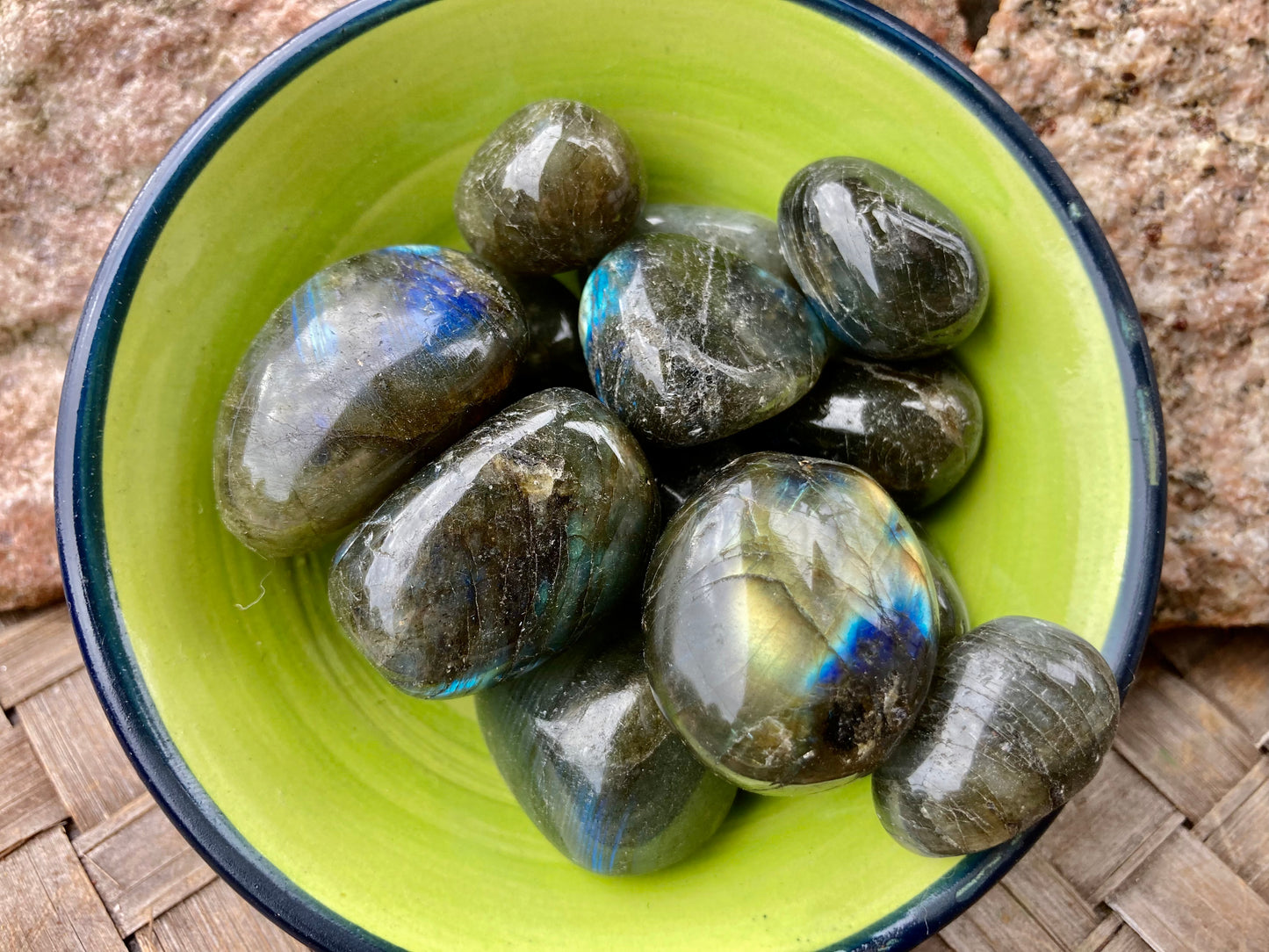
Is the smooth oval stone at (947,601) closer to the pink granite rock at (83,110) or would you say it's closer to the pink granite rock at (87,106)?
the pink granite rock at (87,106)

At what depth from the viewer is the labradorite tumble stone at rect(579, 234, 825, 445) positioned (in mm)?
679

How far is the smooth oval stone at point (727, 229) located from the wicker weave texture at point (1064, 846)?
1.82 ft

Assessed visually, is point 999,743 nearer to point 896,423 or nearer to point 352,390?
point 896,423

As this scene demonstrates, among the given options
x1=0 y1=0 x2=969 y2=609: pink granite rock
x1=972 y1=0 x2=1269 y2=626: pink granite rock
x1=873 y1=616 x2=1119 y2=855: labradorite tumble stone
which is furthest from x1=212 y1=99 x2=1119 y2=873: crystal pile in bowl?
x1=0 y1=0 x2=969 y2=609: pink granite rock

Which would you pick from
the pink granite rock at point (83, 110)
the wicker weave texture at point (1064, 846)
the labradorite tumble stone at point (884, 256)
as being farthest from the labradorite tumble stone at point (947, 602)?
the pink granite rock at point (83, 110)

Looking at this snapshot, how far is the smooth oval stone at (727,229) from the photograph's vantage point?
78cm

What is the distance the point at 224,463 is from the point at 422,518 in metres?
0.17

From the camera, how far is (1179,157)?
85cm

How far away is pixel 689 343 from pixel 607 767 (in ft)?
1.03

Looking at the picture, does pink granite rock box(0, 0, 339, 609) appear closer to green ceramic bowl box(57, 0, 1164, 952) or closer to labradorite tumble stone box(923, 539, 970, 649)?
green ceramic bowl box(57, 0, 1164, 952)

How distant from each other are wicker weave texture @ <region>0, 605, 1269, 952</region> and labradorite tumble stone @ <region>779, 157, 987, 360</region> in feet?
1.53

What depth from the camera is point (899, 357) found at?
0.74 meters

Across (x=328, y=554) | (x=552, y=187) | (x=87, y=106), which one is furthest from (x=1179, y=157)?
(x=87, y=106)

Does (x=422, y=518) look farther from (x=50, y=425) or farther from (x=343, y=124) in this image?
(x=50, y=425)
